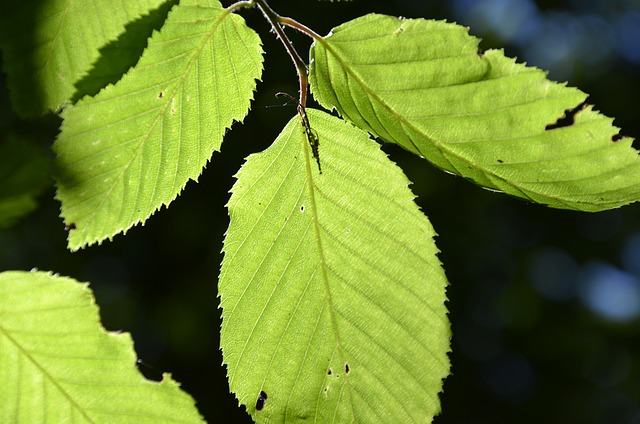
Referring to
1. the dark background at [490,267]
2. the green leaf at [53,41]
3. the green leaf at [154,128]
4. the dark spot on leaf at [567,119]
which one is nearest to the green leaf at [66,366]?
the green leaf at [154,128]

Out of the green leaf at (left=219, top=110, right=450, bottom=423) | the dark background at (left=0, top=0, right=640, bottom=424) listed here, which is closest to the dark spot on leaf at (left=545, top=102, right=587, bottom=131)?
the green leaf at (left=219, top=110, right=450, bottom=423)

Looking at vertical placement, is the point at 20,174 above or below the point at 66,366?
above

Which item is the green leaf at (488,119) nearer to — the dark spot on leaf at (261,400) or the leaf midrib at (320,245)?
the leaf midrib at (320,245)

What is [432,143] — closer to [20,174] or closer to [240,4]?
[240,4]

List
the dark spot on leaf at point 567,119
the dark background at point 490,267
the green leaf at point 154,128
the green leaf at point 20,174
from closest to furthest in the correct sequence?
the green leaf at point 20,174
the dark spot on leaf at point 567,119
the green leaf at point 154,128
the dark background at point 490,267

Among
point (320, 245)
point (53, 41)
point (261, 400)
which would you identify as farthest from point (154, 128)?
point (261, 400)

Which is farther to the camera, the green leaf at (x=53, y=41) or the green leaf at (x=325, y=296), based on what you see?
the green leaf at (x=325, y=296)

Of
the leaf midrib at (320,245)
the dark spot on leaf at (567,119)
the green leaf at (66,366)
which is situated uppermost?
the dark spot on leaf at (567,119)

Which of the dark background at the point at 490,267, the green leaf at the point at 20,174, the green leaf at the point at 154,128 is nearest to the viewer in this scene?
the green leaf at the point at 20,174
